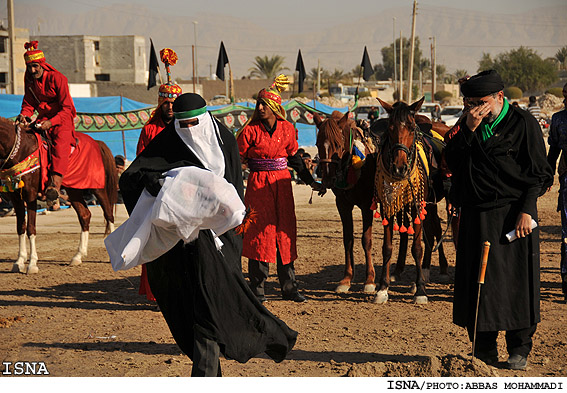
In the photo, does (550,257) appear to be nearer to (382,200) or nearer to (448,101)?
(382,200)

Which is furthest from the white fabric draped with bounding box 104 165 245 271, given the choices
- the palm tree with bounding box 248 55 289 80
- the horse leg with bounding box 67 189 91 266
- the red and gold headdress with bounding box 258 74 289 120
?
the palm tree with bounding box 248 55 289 80

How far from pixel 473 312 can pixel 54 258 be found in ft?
24.9

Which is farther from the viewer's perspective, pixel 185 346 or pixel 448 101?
pixel 448 101

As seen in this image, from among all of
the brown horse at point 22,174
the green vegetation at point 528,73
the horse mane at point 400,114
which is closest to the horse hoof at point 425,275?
the horse mane at point 400,114

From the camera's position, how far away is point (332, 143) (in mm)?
8320

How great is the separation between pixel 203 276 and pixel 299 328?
7.96ft

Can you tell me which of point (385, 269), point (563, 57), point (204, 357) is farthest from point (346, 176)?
point (563, 57)

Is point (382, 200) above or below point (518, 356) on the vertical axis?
above

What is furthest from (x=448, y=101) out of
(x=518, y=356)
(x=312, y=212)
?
(x=518, y=356)

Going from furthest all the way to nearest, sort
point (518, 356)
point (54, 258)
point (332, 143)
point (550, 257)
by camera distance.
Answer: point (54, 258) < point (550, 257) < point (332, 143) < point (518, 356)

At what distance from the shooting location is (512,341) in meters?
5.72

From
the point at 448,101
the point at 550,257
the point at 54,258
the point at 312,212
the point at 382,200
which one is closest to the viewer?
the point at 382,200

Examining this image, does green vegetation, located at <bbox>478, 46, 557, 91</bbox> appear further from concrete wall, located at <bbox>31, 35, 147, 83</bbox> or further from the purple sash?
the purple sash

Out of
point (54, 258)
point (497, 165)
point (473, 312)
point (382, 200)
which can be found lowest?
point (54, 258)
